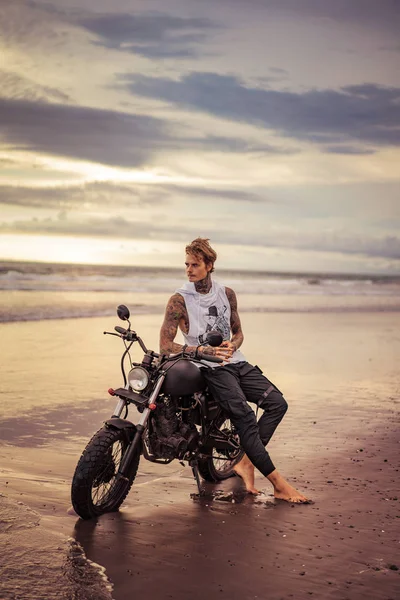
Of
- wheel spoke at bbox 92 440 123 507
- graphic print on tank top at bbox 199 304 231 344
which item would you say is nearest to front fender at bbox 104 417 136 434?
wheel spoke at bbox 92 440 123 507

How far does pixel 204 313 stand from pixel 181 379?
2.18ft

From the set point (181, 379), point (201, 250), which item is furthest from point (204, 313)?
point (181, 379)

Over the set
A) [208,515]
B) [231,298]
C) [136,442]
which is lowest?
[208,515]

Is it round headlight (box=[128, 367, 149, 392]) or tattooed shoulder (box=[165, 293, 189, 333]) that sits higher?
tattooed shoulder (box=[165, 293, 189, 333])

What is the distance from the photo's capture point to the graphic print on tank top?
237 inches

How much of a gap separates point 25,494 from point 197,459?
1.26 m

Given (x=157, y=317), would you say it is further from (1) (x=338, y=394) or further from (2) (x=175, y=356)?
(2) (x=175, y=356)

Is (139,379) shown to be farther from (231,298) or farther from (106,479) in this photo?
(231,298)

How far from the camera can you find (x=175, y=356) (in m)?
5.67

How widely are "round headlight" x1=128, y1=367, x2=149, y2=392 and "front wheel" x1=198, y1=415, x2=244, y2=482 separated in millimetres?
930

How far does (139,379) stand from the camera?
550cm

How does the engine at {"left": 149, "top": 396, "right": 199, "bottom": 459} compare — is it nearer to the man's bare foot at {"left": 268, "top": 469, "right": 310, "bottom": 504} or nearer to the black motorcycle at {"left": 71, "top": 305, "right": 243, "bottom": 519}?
the black motorcycle at {"left": 71, "top": 305, "right": 243, "bottom": 519}

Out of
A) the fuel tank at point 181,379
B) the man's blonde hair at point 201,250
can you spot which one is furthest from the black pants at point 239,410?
the man's blonde hair at point 201,250

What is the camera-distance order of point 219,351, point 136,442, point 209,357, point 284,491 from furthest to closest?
point 284,491, point 219,351, point 209,357, point 136,442
